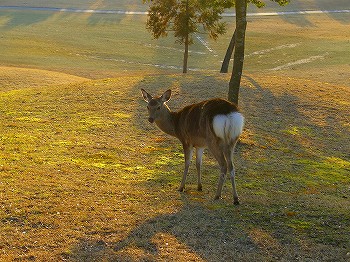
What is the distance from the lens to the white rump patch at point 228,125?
10945mm

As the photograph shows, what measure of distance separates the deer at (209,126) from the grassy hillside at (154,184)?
984 mm

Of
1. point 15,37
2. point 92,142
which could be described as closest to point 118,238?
point 92,142

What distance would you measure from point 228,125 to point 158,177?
348 cm

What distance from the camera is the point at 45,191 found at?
465 inches

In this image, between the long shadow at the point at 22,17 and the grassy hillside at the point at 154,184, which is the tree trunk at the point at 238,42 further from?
the long shadow at the point at 22,17

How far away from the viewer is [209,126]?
1151 centimetres

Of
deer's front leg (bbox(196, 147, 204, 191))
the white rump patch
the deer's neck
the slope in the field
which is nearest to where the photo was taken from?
the white rump patch

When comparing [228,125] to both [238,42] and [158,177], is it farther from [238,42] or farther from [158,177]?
[238,42]

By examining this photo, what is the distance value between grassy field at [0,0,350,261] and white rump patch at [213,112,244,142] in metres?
1.65

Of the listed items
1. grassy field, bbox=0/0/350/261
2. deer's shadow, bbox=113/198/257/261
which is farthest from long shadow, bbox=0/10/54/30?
deer's shadow, bbox=113/198/257/261

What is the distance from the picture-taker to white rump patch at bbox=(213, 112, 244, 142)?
1095 centimetres

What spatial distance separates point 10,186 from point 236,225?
5.40 meters

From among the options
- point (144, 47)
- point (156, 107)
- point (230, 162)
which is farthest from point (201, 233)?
point (144, 47)

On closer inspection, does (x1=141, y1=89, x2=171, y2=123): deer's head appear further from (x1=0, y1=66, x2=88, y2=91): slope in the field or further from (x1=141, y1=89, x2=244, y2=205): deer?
(x1=0, y1=66, x2=88, y2=91): slope in the field
